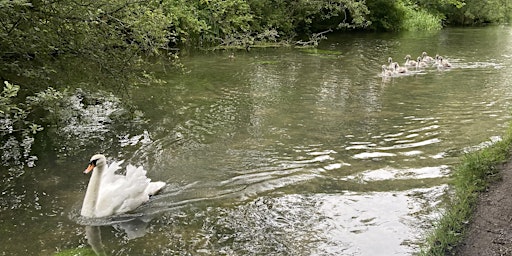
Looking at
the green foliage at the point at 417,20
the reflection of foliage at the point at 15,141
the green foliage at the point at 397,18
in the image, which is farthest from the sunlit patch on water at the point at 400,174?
the green foliage at the point at 417,20

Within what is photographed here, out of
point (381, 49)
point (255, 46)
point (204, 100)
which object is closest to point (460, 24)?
point (381, 49)

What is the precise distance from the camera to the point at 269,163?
8.79m

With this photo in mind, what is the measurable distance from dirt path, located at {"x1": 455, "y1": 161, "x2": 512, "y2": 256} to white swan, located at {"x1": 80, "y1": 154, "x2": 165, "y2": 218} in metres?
3.96

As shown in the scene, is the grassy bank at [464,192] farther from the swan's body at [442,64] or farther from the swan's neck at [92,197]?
the swan's body at [442,64]

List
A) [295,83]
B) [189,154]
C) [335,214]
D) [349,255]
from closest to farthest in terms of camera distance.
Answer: [349,255], [335,214], [189,154], [295,83]

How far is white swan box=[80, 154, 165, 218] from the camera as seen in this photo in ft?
22.5

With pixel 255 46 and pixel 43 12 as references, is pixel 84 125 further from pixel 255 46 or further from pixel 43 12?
pixel 255 46

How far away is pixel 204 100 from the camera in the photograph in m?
13.5

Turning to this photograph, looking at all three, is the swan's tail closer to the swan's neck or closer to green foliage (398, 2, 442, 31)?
the swan's neck

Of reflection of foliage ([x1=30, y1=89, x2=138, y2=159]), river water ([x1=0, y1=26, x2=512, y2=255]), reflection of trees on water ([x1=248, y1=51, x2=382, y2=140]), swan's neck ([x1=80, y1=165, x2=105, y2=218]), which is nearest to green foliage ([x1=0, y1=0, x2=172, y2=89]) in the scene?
reflection of foliage ([x1=30, y1=89, x2=138, y2=159])

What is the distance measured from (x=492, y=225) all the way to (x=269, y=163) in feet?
12.6

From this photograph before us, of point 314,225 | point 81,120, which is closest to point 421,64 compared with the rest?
point 81,120

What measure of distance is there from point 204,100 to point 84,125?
11.3ft

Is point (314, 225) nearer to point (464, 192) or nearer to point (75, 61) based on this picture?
point (464, 192)
